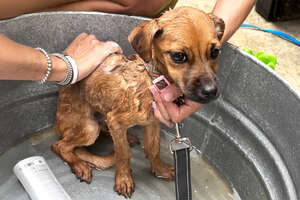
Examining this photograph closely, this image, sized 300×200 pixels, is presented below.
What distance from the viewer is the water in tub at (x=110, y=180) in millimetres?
1793

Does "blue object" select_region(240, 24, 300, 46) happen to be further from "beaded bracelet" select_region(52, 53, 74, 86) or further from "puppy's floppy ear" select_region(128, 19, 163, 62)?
"puppy's floppy ear" select_region(128, 19, 163, 62)

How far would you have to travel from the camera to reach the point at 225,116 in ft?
5.76

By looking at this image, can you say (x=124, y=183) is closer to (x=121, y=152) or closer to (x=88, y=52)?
(x=121, y=152)

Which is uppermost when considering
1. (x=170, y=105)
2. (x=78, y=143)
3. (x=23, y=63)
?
(x=23, y=63)

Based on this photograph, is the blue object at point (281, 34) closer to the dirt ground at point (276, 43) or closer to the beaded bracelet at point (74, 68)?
the dirt ground at point (276, 43)

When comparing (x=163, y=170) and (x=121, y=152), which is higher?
(x=121, y=152)

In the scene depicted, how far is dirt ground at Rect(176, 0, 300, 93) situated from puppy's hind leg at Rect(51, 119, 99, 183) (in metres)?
1.49

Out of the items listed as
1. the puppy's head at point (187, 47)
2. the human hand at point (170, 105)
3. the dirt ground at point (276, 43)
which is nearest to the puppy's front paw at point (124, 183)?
the human hand at point (170, 105)

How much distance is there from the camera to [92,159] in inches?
73.3

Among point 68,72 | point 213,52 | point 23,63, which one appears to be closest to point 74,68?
point 68,72

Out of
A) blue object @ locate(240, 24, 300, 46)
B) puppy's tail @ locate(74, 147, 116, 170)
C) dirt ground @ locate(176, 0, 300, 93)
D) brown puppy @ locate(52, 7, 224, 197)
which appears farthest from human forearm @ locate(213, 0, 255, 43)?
blue object @ locate(240, 24, 300, 46)

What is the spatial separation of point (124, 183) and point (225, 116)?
53cm

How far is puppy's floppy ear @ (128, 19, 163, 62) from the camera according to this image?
1240 mm

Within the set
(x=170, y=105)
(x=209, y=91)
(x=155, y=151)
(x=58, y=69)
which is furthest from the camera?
(x=155, y=151)
